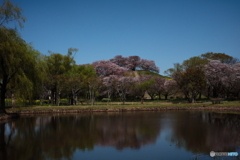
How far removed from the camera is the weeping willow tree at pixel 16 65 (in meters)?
23.1

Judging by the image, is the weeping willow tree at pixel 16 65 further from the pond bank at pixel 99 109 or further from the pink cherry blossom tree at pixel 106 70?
the pink cherry blossom tree at pixel 106 70

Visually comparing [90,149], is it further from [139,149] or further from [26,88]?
[26,88]

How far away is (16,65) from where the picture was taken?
23797 millimetres

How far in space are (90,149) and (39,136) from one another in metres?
5.60

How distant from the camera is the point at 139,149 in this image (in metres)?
12.6

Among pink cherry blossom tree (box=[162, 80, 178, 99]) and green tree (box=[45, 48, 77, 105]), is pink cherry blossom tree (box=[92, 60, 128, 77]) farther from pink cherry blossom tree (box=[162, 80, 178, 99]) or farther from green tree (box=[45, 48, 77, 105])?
green tree (box=[45, 48, 77, 105])

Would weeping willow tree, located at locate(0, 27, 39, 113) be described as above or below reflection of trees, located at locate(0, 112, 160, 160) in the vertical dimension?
above

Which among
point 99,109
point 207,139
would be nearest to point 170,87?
point 99,109

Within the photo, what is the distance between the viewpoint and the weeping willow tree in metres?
23.1

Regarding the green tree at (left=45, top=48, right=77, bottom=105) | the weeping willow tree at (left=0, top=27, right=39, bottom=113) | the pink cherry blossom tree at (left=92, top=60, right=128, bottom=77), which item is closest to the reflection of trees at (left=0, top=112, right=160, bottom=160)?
the weeping willow tree at (left=0, top=27, right=39, bottom=113)

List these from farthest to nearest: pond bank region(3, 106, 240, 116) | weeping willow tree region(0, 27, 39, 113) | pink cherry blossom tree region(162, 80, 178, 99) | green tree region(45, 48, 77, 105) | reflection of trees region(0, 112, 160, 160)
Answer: pink cherry blossom tree region(162, 80, 178, 99) → green tree region(45, 48, 77, 105) → pond bank region(3, 106, 240, 116) → weeping willow tree region(0, 27, 39, 113) → reflection of trees region(0, 112, 160, 160)

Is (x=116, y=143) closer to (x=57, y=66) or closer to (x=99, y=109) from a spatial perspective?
(x=99, y=109)

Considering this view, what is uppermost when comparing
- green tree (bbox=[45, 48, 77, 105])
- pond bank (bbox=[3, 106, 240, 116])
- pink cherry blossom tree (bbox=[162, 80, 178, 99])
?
green tree (bbox=[45, 48, 77, 105])

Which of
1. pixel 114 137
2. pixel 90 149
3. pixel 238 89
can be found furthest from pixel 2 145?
pixel 238 89
